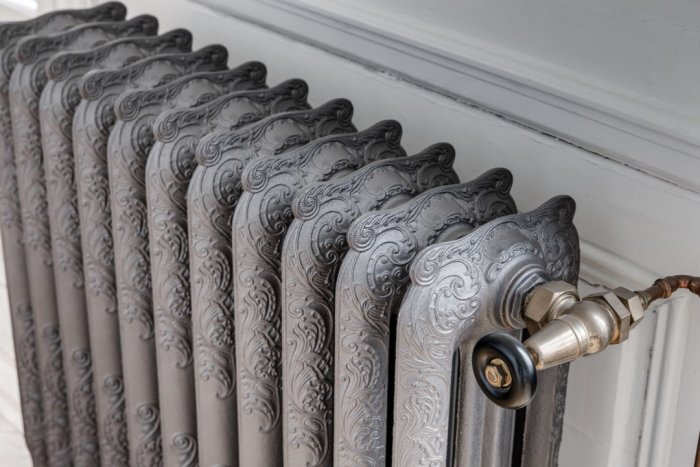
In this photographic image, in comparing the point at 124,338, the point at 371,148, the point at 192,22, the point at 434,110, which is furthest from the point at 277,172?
the point at 192,22

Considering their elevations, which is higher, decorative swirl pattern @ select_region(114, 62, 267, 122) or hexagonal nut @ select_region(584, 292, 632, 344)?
decorative swirl pattern @ select_region(114, 62, 267, 122)

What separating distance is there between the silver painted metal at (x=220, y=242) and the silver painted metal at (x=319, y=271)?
108 millimetres

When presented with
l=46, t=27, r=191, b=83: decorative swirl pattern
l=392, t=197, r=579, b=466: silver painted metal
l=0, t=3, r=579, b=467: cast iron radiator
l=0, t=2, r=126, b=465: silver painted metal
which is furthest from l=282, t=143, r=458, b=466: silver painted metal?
l=0, t=2, r=126, b=465: silver painted metal

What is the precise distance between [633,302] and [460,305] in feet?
0.37

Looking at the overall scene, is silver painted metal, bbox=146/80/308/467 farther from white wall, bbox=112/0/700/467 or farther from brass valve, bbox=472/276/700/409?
brass valve, bbox=472/276/700/409

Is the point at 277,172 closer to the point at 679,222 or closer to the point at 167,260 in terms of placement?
the point at 167,260

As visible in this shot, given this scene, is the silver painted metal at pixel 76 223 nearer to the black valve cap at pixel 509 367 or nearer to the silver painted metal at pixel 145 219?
the silver painted metal at pixel 145 219

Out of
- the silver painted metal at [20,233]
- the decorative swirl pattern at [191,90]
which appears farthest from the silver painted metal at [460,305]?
the silver painted metal at [20,233]

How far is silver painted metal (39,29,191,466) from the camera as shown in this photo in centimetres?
102

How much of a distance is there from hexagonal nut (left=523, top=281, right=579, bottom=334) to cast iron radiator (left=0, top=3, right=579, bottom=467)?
1cm

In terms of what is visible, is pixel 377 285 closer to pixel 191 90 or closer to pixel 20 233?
pixel 191 90

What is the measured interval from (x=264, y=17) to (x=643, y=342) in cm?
57

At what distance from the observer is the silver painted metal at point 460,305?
658 mm

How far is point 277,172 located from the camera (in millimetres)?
797
